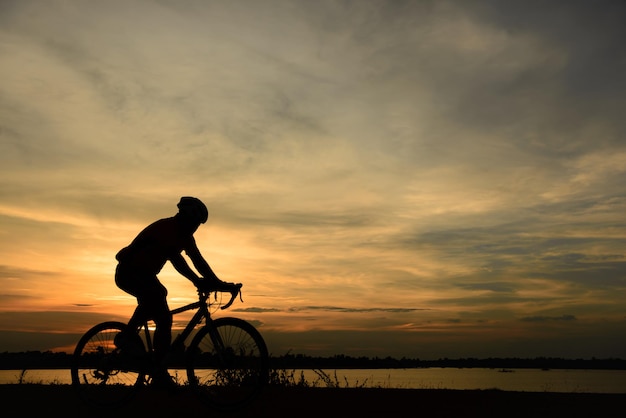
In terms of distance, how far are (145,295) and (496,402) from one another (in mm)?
5397

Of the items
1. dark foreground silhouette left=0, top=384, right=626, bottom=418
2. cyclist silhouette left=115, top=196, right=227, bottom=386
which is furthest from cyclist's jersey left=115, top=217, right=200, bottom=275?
dark foreground silhouette left=0, top=384, right=626, bottom=418

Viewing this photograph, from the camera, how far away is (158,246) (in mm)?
7371

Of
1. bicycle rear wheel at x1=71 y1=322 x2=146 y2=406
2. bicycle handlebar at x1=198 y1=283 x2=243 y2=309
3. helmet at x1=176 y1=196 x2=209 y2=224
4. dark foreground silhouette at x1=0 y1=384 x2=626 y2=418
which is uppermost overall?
helmet at x1=176 y1=196 x2=209 y2=224

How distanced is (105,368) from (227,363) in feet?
6.19

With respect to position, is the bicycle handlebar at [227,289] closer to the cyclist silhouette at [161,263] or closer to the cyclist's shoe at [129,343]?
the cyclist silhouette at [161,263]

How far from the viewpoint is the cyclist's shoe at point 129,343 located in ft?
25.3

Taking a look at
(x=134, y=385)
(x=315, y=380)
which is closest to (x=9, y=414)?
(x=134, y=385)

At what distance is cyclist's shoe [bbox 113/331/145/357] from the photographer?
25.3 ft

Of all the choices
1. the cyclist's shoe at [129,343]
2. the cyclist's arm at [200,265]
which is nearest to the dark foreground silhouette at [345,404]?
the cyclist's shoe at [129,343]

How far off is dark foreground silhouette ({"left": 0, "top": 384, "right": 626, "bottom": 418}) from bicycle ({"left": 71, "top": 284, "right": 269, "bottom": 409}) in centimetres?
28

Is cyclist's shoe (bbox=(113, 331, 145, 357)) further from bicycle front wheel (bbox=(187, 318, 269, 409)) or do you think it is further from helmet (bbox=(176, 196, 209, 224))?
helmet (bbox=(176, 196, 209, 224))

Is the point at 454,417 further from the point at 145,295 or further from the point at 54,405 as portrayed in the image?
the point at 54,405

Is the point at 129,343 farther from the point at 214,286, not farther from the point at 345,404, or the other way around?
the point at 345,404

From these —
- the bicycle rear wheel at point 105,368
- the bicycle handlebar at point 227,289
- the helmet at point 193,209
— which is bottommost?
the bicycle rear wheel at point 105,368
